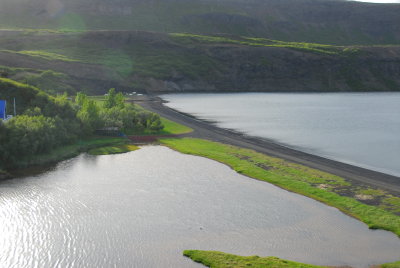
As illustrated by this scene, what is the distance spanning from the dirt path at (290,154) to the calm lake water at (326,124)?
4246 mm

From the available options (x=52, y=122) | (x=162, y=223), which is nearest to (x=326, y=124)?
(x=52, y=122)

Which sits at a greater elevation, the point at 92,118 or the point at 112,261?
the point at 92,118

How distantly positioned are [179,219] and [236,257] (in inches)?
454

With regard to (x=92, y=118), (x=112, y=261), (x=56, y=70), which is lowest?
(x=112, y=261)

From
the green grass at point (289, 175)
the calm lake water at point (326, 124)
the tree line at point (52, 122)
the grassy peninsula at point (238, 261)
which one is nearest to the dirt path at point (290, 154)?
the green grass at point (289, 175)

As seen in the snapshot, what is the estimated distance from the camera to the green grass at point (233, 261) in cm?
3584

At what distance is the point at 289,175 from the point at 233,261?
31.2m

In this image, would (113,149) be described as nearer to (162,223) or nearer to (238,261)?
(162,223)

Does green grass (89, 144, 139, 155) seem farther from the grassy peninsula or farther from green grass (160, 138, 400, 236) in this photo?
the grassy peninsula

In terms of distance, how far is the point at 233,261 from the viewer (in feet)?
121

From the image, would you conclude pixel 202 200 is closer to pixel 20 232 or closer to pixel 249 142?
pixel 20 232

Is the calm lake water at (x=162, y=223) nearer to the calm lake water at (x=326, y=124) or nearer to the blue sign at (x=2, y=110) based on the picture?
the blue sign at (x=2, y=110)

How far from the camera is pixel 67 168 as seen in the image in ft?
228

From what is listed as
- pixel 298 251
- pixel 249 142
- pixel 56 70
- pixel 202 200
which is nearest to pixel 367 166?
pixel 249 142
